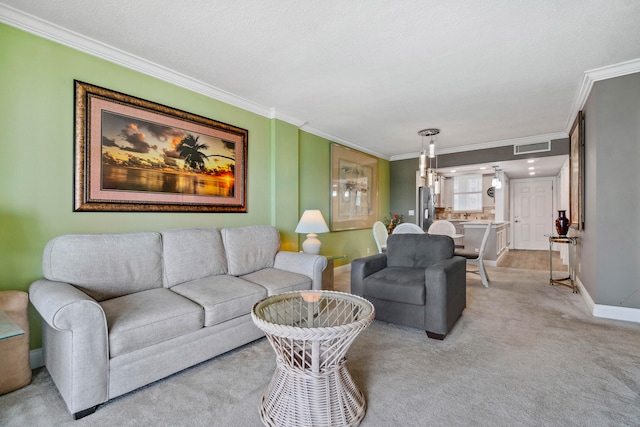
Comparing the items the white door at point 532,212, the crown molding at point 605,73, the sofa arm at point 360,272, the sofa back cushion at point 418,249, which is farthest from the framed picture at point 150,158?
the white door at point 532,212

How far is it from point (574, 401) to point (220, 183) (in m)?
3.32

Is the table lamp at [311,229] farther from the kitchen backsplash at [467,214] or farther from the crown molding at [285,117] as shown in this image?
the kitchen backsplash at [467,214]

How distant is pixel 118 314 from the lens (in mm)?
1772

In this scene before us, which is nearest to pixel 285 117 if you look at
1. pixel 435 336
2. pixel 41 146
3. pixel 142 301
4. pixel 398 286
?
pixel 41 146

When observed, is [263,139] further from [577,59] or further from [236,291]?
[577,59]

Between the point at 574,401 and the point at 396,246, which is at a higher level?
the point at 396,246

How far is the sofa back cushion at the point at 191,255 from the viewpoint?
247cm

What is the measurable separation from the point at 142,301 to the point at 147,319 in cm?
30

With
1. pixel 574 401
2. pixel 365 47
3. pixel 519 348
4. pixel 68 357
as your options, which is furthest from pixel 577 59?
pixel 68 357

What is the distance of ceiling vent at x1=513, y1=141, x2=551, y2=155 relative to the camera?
5.02 meters

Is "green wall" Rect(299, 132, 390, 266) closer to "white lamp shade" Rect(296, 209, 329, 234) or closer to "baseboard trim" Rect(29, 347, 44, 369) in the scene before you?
"white lamp shade" Rect(296, 209, 329, 234)

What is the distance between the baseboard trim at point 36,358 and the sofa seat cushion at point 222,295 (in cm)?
90

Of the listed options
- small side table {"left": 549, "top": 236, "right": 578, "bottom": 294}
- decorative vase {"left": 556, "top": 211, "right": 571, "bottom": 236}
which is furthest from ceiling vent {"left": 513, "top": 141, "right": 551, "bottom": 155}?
small side table {"left": 549, "top": 236, "right": 578, "bottom": 294}

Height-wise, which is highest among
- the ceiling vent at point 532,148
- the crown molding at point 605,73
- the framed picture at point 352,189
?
the crown molding at point 605,73
